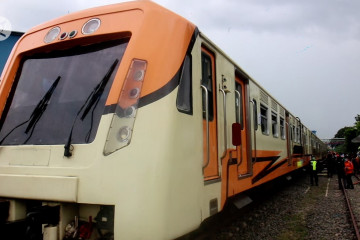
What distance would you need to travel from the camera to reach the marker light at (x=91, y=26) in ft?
10.3

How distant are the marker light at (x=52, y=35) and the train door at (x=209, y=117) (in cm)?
158

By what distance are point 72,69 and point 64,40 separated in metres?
0.32

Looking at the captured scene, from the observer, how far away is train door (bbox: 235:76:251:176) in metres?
4.69

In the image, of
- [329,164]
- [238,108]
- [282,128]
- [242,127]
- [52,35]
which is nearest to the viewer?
[52,35]

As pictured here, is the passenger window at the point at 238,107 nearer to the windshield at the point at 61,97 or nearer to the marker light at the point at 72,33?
the windshield at the point at 61,97

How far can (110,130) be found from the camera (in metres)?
2.61

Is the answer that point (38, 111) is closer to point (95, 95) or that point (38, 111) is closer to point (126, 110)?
point (95, 95)

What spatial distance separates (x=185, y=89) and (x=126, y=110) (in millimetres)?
708

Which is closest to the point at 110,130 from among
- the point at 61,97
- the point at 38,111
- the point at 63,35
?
the point at 61,97

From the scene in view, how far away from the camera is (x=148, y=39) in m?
2.87

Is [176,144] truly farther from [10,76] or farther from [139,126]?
[10,76]

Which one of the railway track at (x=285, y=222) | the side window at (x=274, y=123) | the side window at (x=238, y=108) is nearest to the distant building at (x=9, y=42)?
the side window at (x=274, y=123)

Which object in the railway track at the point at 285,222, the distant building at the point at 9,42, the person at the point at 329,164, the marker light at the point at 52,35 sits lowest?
the railway track at the point at 285,222

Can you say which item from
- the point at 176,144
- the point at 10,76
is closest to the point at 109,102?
the point at 176,144
